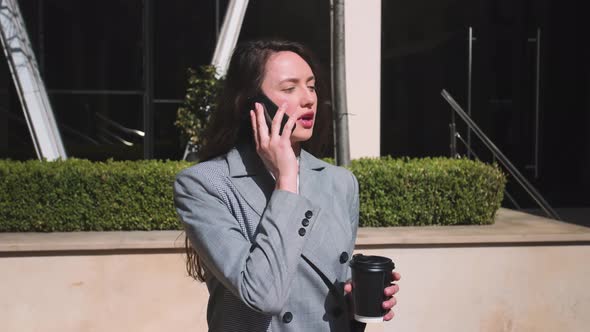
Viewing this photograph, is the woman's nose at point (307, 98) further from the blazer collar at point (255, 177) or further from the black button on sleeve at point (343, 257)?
the black button on sleeve at point (343, 257)

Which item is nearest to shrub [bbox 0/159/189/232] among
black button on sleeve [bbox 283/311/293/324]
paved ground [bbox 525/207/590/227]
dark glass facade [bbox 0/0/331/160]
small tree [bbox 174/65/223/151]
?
small tree [bbox 174/65/223/151]

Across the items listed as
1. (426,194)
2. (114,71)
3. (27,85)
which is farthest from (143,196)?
(114,71)

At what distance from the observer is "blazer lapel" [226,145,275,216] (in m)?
2.09

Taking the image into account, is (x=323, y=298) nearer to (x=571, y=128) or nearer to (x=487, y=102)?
(x=487, y=102)

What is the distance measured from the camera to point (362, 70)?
26.7ft

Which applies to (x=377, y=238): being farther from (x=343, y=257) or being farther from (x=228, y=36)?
(x=228, y=36)

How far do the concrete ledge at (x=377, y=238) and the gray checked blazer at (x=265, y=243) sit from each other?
3.13 metres

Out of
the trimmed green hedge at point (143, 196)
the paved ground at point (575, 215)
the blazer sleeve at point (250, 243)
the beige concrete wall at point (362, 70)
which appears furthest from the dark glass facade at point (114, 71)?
the blazer sleeve at point (250, 243)

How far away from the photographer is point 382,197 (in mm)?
6105

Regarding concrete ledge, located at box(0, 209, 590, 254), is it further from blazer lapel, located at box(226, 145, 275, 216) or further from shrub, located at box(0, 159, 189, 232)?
blazer lapel, located at box(226, 145, 275, 216)

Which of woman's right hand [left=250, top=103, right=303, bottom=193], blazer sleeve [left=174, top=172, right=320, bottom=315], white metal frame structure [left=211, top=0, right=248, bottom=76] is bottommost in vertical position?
blazer sleeve [left=174, top=172, right=320, bottom=315]

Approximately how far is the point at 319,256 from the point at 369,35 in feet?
20.8

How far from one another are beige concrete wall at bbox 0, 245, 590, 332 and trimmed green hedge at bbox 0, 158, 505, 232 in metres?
0.63

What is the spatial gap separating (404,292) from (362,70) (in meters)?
3.34
